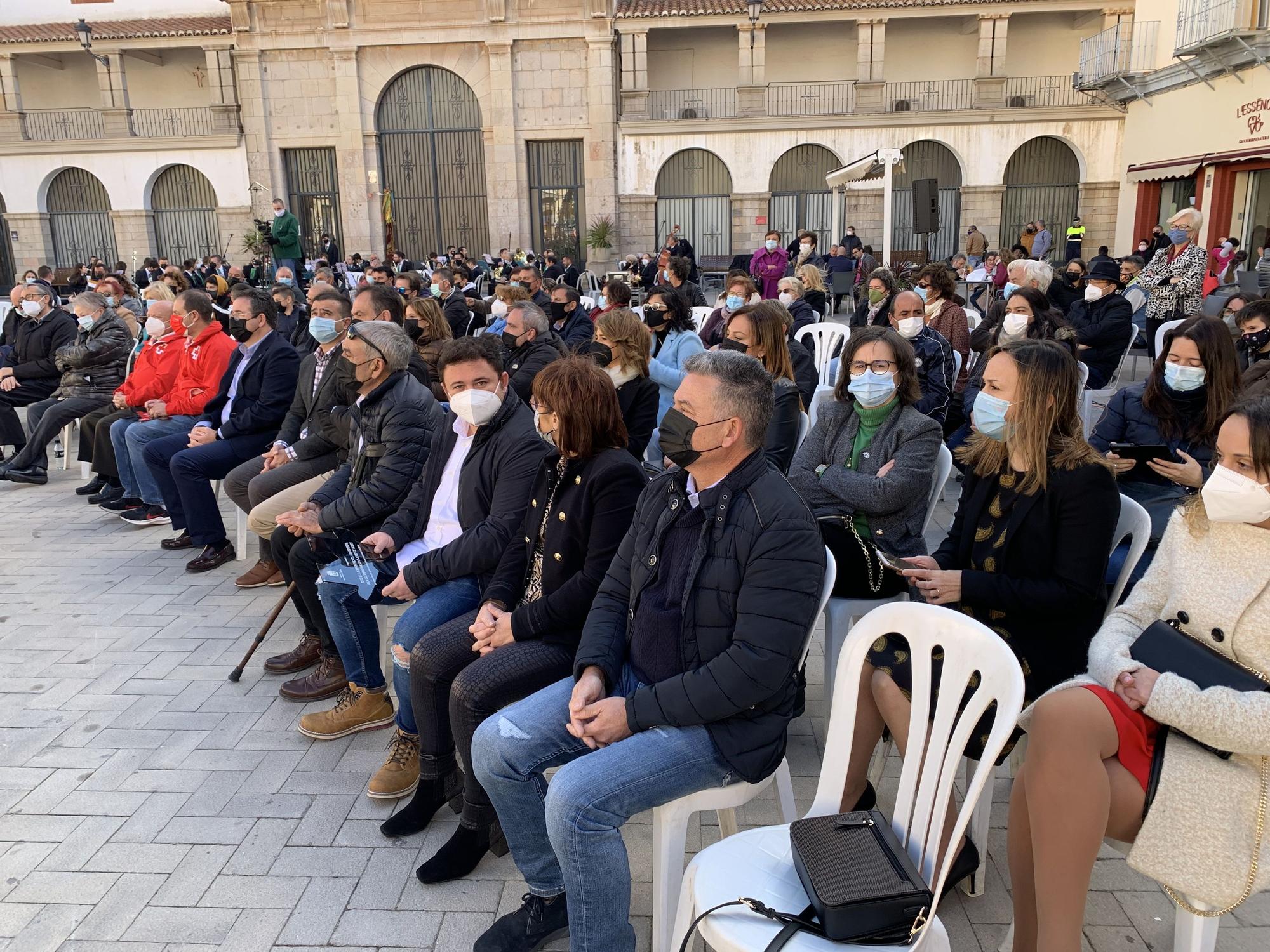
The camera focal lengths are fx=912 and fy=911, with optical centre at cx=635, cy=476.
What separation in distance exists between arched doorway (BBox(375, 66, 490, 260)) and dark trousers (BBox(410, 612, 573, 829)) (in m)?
21.7

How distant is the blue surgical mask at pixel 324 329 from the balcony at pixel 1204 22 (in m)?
16.3

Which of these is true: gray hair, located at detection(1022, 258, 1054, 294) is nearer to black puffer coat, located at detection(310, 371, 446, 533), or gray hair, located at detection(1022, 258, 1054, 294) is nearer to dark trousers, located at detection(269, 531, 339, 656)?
black puffer coat, located at detection(310, 371, 446, 533)

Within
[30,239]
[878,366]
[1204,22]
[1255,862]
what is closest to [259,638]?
[878,366]

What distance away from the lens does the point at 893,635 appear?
8.83ft

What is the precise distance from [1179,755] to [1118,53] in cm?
2337

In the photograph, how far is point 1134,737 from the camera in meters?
2.14

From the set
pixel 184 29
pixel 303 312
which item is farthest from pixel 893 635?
pixel 184 29

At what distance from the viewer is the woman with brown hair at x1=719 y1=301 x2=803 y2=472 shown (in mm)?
4344

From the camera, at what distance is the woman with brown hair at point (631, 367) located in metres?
4.97

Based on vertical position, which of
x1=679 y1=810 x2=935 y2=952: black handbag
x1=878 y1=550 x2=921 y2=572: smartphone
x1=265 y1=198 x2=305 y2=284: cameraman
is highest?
x1=265 y1=198 x2=305 y2=284: cameraman

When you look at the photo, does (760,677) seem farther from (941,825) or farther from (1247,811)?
(1247,811)

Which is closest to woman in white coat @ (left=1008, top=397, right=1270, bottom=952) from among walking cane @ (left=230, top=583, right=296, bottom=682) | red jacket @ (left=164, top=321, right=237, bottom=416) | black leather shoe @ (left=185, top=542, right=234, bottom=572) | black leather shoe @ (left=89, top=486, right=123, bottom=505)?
walking cane @ (left=230, top=583, right=296, bottom=682)

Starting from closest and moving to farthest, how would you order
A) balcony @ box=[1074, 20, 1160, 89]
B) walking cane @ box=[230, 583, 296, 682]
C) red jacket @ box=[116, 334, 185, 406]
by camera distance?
walking cane @ box=[230, 583, 296, 682] → red jacket @ box=[116, 334, 185, 406] → balcony @ box=[1074, 20, 1160, 89]

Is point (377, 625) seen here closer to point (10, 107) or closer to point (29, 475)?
point (29, 475)
